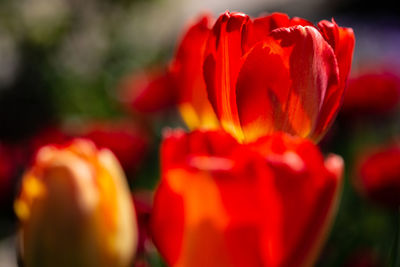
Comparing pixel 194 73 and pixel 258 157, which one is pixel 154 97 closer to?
pixel 194 73

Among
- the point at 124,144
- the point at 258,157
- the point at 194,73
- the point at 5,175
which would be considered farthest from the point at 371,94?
the point at 258,157

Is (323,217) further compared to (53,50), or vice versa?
(53,50)

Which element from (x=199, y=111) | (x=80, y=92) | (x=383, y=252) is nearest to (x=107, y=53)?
(x=80, y=92)

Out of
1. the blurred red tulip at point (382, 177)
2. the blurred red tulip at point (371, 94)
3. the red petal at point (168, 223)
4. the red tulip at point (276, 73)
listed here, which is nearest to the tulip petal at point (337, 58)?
the red tulip at point (276, 73)

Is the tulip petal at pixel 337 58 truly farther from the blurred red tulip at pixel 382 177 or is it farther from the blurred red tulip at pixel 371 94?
the blurred red tulip at pixel 371 94

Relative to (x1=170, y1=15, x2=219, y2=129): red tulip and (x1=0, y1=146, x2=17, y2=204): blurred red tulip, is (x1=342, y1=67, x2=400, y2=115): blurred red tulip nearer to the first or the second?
(x1=0, y1=146, x2=17, y2=204): blurred red tulip

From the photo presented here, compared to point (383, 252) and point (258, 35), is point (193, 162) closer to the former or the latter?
point (258, 35)
